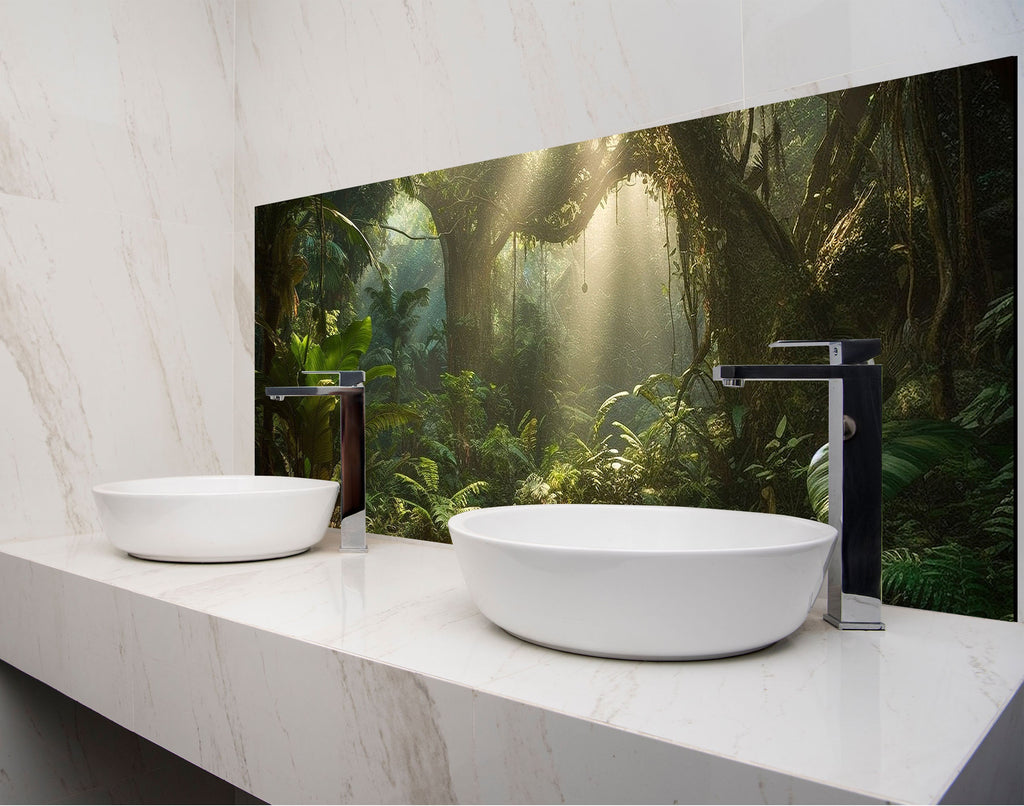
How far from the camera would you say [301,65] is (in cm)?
202

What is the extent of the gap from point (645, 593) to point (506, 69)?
116 cm

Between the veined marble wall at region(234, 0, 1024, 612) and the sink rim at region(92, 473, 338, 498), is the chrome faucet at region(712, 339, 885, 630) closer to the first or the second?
the veined marble wall at region(234, 0, 1024, 612)

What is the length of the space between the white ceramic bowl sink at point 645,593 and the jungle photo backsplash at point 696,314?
0.28 m

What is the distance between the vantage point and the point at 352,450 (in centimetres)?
→ 167

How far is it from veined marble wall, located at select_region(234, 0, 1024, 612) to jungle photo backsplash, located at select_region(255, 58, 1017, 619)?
5cm

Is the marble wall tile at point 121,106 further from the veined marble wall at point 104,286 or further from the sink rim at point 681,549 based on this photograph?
the sink rim at point 681,549

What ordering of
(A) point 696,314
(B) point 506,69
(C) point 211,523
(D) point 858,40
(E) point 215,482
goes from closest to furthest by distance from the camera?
(D) point 858,40 → (A) point 696,314 → (C) point 211,523 → (B) point 506,69 → (E) point 215,482

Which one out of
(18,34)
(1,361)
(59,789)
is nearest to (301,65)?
(18,34)

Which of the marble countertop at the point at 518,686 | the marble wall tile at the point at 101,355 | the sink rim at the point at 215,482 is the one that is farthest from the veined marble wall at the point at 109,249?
the marble countertop at the point at 518,686

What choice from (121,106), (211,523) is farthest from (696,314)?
(121,106)

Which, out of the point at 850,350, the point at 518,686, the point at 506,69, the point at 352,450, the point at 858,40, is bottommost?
the point at 518,686

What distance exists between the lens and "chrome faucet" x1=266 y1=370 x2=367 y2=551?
1.66 m

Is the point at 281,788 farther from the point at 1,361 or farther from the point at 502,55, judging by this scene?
the point at 502,55

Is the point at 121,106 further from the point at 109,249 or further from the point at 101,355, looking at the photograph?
the point at 101,355
